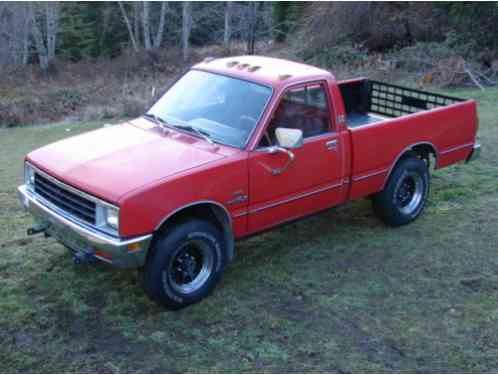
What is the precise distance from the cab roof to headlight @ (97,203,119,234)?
1974 millimetres

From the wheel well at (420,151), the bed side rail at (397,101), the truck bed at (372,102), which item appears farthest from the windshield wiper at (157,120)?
the bed side rail at (397,101)

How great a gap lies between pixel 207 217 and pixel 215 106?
1137 millimetres

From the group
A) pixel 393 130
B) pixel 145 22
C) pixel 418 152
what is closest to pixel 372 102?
pixel 418 152

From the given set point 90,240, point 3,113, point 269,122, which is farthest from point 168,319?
point 3,113

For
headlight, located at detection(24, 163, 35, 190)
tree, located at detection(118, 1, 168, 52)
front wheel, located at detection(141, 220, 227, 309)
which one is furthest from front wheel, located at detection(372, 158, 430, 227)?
tree, located at detection(118, 1, 168, 52)

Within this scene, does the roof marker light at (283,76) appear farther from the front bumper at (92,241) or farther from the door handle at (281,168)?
the front bumper at (92,241)

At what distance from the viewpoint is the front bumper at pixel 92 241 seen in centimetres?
473

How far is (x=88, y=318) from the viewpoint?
5.09 meters

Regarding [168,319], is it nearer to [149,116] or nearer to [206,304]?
[206,304]

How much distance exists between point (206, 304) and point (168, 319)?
0.38 metres

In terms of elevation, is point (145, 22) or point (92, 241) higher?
point (92, 241)

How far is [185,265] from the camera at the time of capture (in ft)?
17.4

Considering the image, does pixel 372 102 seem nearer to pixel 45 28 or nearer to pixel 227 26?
pixel 227 26

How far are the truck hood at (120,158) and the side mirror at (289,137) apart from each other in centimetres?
56
